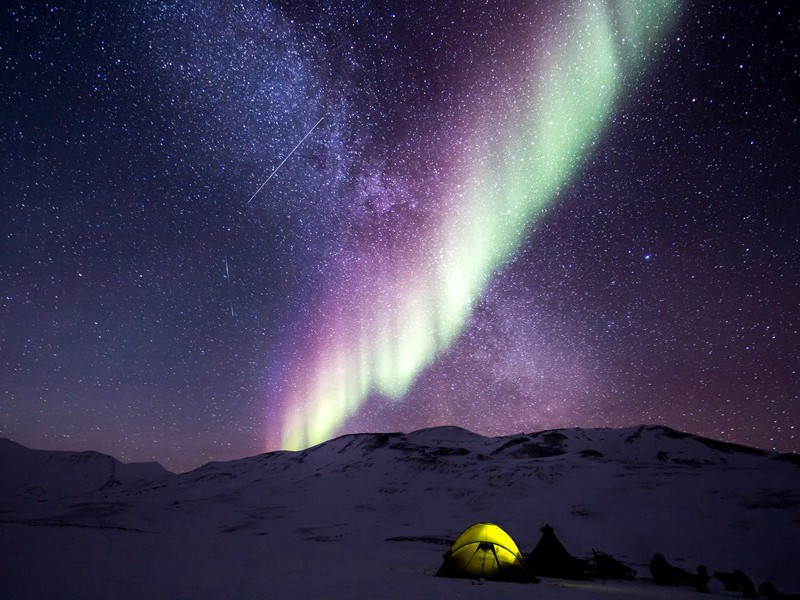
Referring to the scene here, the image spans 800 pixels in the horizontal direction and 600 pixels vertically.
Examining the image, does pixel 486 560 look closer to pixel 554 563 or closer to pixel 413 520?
pixel 554 563

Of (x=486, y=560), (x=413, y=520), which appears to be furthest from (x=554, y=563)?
(x=413, y=520)

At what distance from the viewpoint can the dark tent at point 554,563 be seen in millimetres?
20047

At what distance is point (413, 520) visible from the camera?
2222 inches

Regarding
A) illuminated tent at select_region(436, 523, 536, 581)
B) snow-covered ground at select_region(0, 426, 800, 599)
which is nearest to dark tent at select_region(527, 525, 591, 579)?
snow-covered ground at select_region(0, 426, 800, 599)

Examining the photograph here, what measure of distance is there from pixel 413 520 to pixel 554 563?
132ft

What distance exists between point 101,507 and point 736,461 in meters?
104

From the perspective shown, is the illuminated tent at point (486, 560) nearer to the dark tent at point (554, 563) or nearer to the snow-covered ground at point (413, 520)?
the snow-covered ground at point (413, 520)

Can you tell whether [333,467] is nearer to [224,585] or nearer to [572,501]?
[572,501]

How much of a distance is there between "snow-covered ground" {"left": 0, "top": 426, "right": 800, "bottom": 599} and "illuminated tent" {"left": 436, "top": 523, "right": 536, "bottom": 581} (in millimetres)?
980

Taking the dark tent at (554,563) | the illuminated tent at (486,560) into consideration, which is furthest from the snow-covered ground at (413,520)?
the dark tent at (554,563)

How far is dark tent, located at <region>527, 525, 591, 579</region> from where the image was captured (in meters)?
20.0

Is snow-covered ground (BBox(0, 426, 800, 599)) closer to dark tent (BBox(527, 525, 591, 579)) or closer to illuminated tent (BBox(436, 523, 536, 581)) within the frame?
illuminated tent (BBox(436, 523, 536, 581))

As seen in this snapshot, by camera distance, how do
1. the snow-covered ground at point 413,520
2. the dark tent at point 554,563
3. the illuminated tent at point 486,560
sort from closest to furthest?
the snow-covered ground at point 413,520 → the illuminated tent at point 486,560 → the dark tent at point 554,563

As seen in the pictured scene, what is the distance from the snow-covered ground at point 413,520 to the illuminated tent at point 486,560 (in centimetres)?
98
